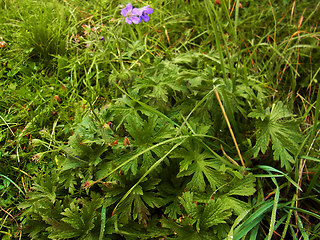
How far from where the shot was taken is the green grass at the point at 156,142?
1366 millimetres

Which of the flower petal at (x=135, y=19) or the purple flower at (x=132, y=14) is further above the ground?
the purple flower at (x=132, y=14)

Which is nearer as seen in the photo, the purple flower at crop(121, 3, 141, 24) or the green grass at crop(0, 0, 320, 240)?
the green grass at crop(0, 0, 320, 240)

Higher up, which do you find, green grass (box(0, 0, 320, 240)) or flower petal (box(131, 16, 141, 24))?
flower petal (box(131, 16, 141, 24))

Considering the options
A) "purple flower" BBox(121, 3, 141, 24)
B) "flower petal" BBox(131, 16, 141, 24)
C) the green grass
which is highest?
"purple flower" BBox(121, 3, 141, 24)

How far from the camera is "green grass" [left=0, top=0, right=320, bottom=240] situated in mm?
1366

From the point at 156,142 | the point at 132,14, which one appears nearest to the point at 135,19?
the point at 132,14

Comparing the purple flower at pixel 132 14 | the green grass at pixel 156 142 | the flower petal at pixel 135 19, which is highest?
the purple flower at pixel 132 14

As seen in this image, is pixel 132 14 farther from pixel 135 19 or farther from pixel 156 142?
pixel 156 142

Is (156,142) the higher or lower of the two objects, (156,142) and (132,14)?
the lower

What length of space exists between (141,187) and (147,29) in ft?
5.27

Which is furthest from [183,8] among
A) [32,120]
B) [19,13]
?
[32,120]

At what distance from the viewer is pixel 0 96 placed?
6.60 ft

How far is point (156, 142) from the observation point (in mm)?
1486

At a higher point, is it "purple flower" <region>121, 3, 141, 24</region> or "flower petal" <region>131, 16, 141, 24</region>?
"purple flower" <region>121, 3, 141, 24</region>
